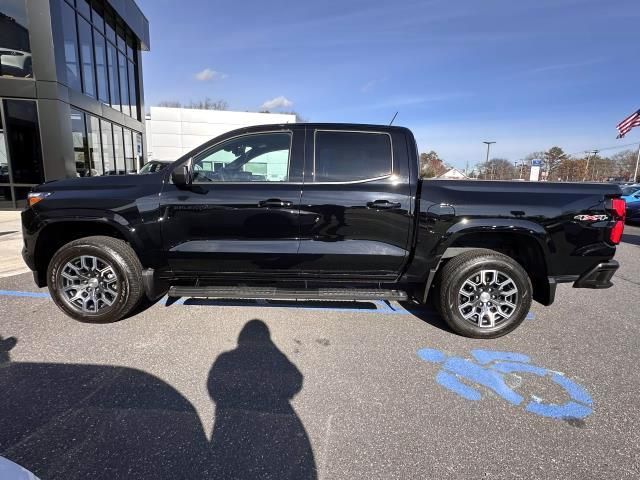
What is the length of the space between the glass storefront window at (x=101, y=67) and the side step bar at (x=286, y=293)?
13.5 m

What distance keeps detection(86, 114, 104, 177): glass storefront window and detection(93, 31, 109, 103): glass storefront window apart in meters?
1.40

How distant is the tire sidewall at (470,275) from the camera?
3568 millimetres

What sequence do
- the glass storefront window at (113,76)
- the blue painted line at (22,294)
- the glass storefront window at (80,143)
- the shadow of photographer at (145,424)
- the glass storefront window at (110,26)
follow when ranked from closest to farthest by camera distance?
the shadow of photographer at (145,424) → the blue painted line at (22,294) → the glass storefront window at (80,143) → the glass storefront window at (110,26) → the glass storefront window at (113,76)

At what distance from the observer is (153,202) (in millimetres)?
3568

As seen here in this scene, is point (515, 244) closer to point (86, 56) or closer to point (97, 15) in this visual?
point (86, 56)

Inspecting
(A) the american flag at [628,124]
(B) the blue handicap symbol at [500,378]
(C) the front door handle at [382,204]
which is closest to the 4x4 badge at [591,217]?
(B) the blue handicap symbol at [500,378]

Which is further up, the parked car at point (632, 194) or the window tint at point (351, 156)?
the window tint at point (351, 156)

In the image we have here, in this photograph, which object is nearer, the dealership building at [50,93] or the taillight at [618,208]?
the taillight at [618,208]

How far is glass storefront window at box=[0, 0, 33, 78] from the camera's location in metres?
10.4

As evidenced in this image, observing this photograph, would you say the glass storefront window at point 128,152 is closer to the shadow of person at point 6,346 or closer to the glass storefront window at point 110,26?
the glass storefront window at point 110,26

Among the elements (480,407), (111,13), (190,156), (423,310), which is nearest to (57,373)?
(190,156)

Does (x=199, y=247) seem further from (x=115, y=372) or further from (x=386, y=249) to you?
(x=386, y=249)

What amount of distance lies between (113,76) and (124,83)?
142cm

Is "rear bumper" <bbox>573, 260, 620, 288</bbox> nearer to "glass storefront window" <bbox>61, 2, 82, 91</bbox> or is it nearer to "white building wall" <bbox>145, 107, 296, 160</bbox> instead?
"glass storefront window" <bbox>61, 2, 82, 91</bbox>
